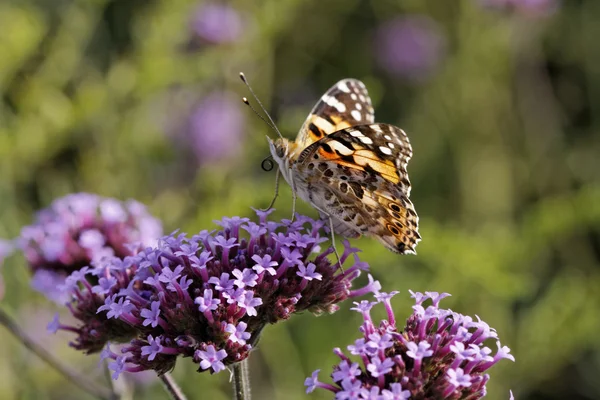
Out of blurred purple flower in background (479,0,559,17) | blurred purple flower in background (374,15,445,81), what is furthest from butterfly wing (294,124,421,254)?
blurred purple flower in background (374,15,445,81)

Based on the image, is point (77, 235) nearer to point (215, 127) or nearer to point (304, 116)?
point (304, 116)

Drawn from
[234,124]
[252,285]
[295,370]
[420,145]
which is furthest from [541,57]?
[252,285]

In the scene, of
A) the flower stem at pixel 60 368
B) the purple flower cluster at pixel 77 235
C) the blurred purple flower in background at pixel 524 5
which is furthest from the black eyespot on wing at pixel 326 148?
the blurred purple flower in background at pixel 524 5

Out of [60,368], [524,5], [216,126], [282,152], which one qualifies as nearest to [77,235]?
[60,368]

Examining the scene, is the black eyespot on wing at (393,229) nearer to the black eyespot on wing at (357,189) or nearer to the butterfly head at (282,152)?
the black eyespot on wing at (357,189)

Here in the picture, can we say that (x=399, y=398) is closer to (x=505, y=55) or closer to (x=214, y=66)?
(x=214, y=66)

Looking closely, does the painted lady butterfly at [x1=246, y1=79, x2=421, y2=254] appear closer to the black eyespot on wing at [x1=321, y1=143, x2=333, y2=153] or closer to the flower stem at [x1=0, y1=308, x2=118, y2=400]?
the black eyespot on wing at [x1=321, y1=143, x2=333, y2=153]
